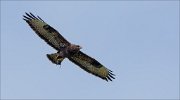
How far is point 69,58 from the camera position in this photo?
28953 mm

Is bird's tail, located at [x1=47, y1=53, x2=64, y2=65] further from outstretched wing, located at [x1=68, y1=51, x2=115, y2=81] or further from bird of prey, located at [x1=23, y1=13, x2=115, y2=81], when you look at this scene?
outstretched wing, located at [x1=68, y1=51, x2=115, y2=81]

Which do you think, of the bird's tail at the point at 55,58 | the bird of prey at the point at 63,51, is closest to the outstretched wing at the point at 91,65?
the bird of prey at the point at 63,51

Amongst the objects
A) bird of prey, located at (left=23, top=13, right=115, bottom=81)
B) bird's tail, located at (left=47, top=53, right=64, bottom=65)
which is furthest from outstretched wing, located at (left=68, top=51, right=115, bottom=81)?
bird's tail, located at (left=47, top=53, right=64, bottom=65)

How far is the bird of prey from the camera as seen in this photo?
2750 cm

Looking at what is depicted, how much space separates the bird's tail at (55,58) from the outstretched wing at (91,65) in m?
1.68

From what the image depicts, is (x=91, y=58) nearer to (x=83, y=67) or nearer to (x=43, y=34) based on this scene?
(x=83, y=67)

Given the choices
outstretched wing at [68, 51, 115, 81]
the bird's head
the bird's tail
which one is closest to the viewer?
the bird's tail

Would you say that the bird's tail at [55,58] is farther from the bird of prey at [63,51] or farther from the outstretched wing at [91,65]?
the outstretched wing at [91,65]

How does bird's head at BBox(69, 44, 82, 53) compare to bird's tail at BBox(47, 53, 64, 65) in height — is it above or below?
above

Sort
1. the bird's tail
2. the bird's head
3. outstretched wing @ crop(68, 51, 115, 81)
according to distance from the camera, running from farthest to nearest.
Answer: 1. outstretched wing @ crop(68, 51, 115, 81)
2. the bird's head
3. the bird's tail

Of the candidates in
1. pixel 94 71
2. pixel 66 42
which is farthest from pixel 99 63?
pixel 66 42

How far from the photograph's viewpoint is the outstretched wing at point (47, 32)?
1112 inches

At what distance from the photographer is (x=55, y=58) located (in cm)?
2720

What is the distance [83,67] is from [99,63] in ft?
3.88
